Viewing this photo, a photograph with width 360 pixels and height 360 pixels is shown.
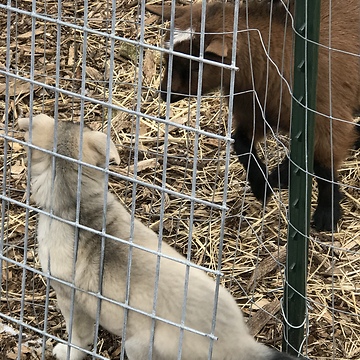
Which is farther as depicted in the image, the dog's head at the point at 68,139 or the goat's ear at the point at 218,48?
the goat's ear at the point at 218,48

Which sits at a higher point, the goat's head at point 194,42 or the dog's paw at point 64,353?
the goat's head at point 194,42

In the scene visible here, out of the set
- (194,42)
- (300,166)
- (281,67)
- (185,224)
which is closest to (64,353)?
(185,224)

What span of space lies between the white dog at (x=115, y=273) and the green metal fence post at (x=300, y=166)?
37cm

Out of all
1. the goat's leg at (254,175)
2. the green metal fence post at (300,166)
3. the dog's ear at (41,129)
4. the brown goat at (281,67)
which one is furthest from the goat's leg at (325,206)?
the dog's ear at (41,129)

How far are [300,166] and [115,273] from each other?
2.55 feet

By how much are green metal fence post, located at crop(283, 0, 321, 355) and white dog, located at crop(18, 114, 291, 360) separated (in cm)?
37

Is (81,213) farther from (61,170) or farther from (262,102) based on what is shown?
(262,102)

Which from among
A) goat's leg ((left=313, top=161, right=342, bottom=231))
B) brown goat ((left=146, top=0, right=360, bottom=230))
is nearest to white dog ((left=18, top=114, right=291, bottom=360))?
brown goat ((left=146, top=0, right=360, bottom=230))

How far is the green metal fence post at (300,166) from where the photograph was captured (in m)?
2.87

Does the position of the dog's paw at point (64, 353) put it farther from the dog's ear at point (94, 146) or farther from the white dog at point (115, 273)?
the dog's ear at point (94, 146)

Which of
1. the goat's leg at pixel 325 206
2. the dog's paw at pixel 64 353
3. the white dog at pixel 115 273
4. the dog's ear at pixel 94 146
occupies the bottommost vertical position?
the dog's paw at pixel 64 353

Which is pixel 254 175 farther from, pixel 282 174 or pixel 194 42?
pixel 194 42

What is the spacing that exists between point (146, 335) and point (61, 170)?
641mm

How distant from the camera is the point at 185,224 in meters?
4.25
